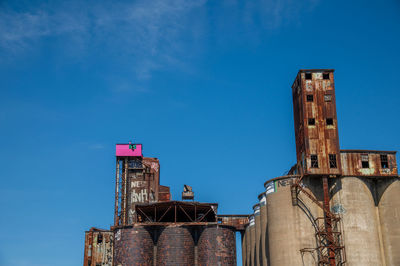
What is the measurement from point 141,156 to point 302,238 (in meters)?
44.8

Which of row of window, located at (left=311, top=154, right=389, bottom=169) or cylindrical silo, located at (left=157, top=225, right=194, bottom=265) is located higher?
row of window, located at (left=311, top=154, right=389, bottom=169)

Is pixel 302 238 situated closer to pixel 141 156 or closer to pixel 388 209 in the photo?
pixel 388 209

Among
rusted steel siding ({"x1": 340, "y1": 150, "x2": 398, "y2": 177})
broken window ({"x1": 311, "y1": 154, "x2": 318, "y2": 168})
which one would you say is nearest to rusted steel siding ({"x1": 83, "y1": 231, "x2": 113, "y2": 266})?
broken window ({"x1": 311, "y1": 154, "x2": 318, "y2": 168})

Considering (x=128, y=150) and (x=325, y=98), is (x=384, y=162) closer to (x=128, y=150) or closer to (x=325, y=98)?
(x=325, y=98)

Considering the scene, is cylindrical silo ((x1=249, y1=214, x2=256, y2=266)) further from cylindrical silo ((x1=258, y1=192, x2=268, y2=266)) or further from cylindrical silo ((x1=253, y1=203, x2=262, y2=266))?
cylindrical silo ((x1=258, y1=192, x2=268, y2=266))

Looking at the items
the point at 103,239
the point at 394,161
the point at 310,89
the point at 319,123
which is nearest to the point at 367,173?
the point at 394,161

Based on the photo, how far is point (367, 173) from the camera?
6244 cm

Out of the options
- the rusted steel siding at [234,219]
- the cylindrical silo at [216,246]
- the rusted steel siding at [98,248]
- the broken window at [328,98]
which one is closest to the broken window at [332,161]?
the broken window at [328,98]

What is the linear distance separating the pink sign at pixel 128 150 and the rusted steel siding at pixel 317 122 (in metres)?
38.5

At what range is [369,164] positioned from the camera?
63.1 metres

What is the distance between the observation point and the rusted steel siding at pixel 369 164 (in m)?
62.5

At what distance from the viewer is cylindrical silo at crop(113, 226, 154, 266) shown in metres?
66.4

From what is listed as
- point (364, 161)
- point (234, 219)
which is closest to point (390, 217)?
point (364, 161)

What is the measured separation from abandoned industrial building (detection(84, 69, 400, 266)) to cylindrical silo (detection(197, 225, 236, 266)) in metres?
0.13
